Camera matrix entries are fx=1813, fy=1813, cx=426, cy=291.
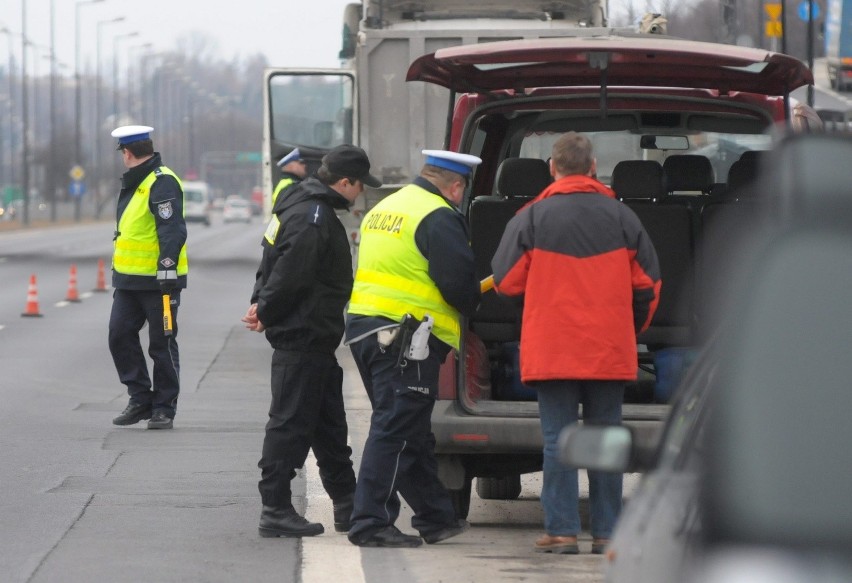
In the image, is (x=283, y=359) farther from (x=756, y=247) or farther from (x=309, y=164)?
(x=309, y=164)

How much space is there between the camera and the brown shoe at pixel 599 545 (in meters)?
7.32

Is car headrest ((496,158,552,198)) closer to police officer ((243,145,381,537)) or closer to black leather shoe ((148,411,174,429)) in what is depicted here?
police officer ((243,145,381,537))

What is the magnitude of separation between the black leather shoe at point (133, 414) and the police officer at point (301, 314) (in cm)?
383

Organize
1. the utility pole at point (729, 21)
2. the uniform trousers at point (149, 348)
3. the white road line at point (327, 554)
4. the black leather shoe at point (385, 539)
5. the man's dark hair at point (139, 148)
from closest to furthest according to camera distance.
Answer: the white road line at point (327, 554) → the black leather shoe at point (385, 539) → the uniform trousers at point (149, 348) → the man's dark hair at point (139, 148) → the utility pole at point (729, 21)

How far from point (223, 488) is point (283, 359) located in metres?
1.51

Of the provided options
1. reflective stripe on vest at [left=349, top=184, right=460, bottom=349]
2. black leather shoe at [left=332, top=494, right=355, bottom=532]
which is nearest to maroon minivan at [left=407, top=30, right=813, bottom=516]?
reflective stripe on vest at [left=349, top=184, right=460, bottom=349]

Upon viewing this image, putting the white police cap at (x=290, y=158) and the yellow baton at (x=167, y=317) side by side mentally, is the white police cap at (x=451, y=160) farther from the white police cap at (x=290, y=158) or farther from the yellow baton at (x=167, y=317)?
the yellow baton at (x=167, y=317)

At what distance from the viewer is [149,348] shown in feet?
37.5

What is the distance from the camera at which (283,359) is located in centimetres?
780

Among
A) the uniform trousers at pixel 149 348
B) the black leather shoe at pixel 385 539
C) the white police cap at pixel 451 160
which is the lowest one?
the black leather shoe at pixel 385 539

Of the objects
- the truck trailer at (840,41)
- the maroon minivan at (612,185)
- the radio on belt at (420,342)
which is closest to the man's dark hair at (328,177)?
the maroon minivan at (612,185)

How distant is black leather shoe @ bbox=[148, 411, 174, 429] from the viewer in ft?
37.6

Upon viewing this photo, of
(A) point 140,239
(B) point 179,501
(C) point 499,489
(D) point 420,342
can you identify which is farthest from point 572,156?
(A) point 140,239

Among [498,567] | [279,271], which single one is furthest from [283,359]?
[498,567]
